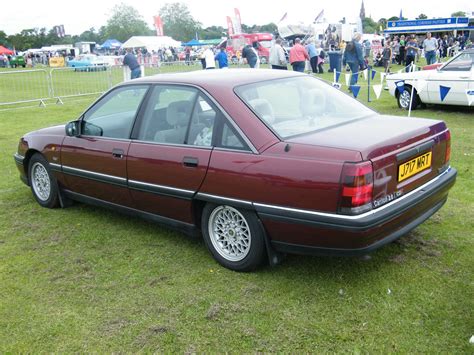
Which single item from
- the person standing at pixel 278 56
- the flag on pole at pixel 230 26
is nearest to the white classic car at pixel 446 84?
the person standing at pixel 278 56

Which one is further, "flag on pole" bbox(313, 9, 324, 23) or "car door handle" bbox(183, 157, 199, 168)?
→ "flag on pole" bbox(313, 9, 324, 23)

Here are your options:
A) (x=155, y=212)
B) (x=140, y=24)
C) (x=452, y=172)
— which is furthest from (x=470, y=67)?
(x=140, y=24)

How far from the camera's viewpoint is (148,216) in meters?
4.52

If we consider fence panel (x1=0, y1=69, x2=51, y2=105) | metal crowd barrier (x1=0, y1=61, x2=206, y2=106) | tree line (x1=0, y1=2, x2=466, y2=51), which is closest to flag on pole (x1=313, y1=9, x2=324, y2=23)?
metal crowd barrier (x1=0, y1=61, x2=206, y2=106)

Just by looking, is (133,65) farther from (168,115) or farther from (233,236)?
(233,236)

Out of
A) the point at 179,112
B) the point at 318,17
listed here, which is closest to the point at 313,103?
the point at 179,112

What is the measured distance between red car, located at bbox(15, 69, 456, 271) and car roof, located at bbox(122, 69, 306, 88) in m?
0.01

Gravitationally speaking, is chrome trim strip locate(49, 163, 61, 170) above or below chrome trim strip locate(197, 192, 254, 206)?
above

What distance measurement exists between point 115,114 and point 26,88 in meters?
15.6

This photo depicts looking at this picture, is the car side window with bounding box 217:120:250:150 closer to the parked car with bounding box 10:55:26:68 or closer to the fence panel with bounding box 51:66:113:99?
the fence panel with bounding box 51:66:113:99

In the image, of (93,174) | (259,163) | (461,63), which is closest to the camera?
(259,163)

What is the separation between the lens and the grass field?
10.2 ft

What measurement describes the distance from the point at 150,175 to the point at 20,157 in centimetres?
247

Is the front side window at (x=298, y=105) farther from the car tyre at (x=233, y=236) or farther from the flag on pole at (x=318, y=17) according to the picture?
the flag on pole at (x=318, y=17)
